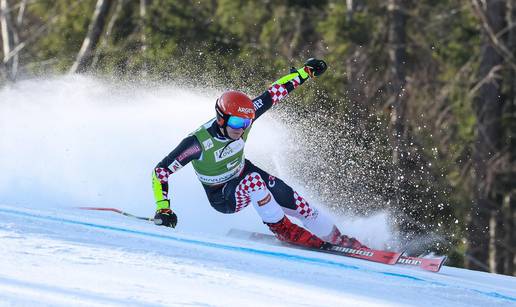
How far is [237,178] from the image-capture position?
258 inches

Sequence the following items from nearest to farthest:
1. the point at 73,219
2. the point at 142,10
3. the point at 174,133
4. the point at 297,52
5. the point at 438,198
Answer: the point at 73,219, the point at 174,133, the point at 438,198, the point at 297,52, the point at 142,10

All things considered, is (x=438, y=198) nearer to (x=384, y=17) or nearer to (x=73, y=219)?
(x=384, y=17)

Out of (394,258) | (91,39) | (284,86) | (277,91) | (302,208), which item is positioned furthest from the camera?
(91,39)

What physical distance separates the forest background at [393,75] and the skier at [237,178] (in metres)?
6.40

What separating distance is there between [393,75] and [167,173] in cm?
1189

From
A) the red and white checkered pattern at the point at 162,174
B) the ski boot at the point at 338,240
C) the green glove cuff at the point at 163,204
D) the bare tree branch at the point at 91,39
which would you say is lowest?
the bare tree branch at the point at 91,39

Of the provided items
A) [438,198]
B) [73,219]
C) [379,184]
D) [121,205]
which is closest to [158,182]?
[73,219]

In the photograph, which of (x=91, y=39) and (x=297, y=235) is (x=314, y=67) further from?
(x=91, y=39)

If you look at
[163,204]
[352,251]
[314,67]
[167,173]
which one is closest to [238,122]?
[167,173]

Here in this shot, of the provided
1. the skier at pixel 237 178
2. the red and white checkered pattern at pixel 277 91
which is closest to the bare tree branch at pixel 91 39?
the red and white checkered pattern at pixel 277 91

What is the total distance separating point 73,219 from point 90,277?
1884mm

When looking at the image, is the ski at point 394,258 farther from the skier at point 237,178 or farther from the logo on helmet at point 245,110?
the logo on helmet at point 245,110

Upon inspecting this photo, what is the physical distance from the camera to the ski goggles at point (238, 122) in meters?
6.15

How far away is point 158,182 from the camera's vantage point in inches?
238
